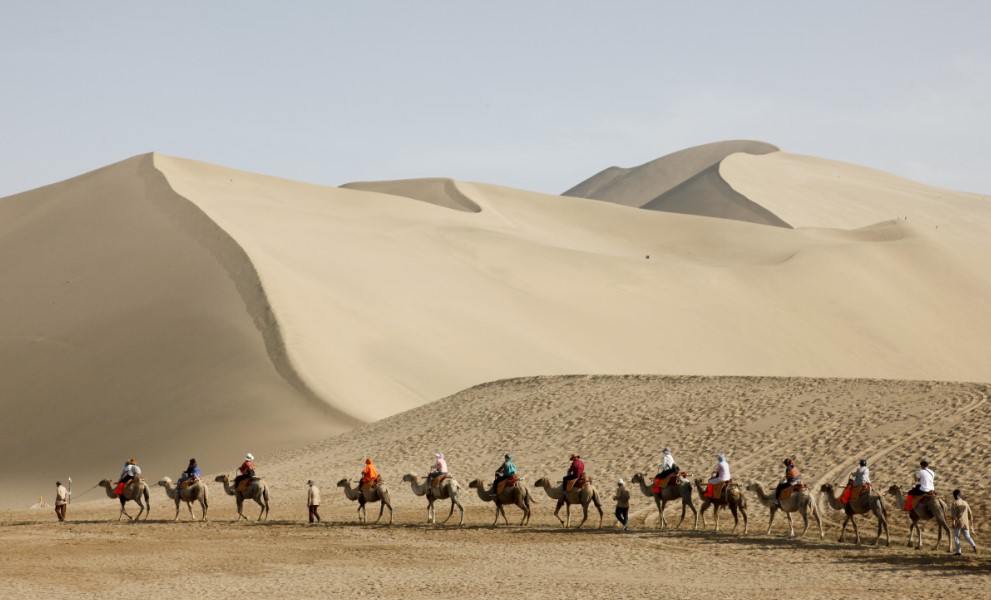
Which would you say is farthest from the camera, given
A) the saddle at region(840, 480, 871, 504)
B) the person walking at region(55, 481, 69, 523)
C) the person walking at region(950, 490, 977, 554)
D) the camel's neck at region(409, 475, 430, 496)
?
the person walking at region(55, 481, 69, 523)

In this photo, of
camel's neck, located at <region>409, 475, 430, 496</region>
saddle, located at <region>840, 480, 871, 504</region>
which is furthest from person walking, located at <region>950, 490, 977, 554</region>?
camel's neck, located at <region>409, 475, 430, 496</region>

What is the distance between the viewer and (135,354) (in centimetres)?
5181

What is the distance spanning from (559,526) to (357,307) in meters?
32.0

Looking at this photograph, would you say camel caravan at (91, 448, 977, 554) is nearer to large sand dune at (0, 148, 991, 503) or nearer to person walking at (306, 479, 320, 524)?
person walking at (306, 479, 320, 524)

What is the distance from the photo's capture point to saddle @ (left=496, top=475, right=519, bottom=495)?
88.4 feet

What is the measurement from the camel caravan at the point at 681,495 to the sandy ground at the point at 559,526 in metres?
0.50

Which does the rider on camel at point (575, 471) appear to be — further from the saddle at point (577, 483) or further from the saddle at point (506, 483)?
the saddle at point (506, 483)

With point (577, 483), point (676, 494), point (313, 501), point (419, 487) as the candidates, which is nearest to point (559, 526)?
point (577, 483)

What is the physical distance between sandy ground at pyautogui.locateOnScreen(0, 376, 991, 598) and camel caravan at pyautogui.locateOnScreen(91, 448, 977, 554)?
0.50m

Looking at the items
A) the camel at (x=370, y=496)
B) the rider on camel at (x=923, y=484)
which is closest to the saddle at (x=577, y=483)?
the camel at (x=370, y=496)

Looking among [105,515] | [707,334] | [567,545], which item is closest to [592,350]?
[707,334]

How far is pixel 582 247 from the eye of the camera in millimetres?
88062

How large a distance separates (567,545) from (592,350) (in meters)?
38.3

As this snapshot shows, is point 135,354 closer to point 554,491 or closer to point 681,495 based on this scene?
point 554,491
